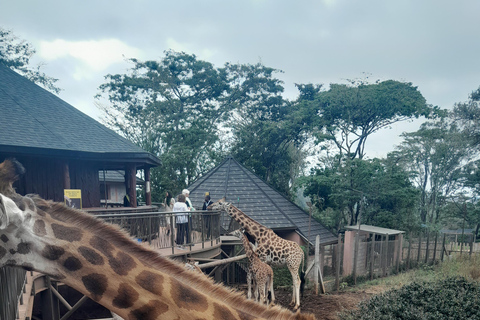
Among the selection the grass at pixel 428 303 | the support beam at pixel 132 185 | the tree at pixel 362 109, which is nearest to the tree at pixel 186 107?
the tree at pixel 362 109

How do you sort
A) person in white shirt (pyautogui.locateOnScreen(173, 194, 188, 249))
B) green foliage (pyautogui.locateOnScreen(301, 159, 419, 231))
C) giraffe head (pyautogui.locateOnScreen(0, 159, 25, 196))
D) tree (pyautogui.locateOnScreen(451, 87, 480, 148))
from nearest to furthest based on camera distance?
giraffe head (pyautogui.locateOnScreen(0, 159, 25, 196))
person in white shirt (pyautogui.locateOnScreen(173, 194, 188, 249))
green foliage (pyautogui.locateOnScreen(301, 159, 419, 231))
tree (pyautogui.locateOnScreen(451, 87, 480, 148))

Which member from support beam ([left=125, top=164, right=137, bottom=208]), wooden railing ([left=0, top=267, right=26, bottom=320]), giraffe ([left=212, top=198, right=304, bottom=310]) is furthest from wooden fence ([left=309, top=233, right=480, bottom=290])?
wooden railing ([left=0, top=267, right=26, bottom=320])

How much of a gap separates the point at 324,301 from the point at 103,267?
10479mm

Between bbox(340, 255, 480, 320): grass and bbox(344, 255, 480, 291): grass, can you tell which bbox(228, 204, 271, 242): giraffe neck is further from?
bbox(344, 255, 480, 291): grass

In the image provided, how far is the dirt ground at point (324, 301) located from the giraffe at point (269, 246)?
24.1 inches

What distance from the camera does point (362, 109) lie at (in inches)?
957

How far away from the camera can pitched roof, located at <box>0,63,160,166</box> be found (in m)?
10.4

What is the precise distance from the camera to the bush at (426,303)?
5516mm

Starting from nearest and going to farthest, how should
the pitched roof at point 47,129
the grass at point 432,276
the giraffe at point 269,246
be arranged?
the pitched roof at point 47,129 → the giraffe at point 269,246 → the grass at point 432,276

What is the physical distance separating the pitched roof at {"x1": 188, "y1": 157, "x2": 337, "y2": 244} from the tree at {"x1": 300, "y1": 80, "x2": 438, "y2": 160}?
686 centimetres

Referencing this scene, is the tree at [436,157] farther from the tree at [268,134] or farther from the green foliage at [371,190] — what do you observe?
the tree at [268,134]

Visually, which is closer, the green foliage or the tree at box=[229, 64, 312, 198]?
the green foliage

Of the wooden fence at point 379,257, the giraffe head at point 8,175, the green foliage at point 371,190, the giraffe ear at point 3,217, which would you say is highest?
the giraffe head at point 8,175

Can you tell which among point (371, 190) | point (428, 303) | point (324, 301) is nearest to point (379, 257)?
point (324, 301)
